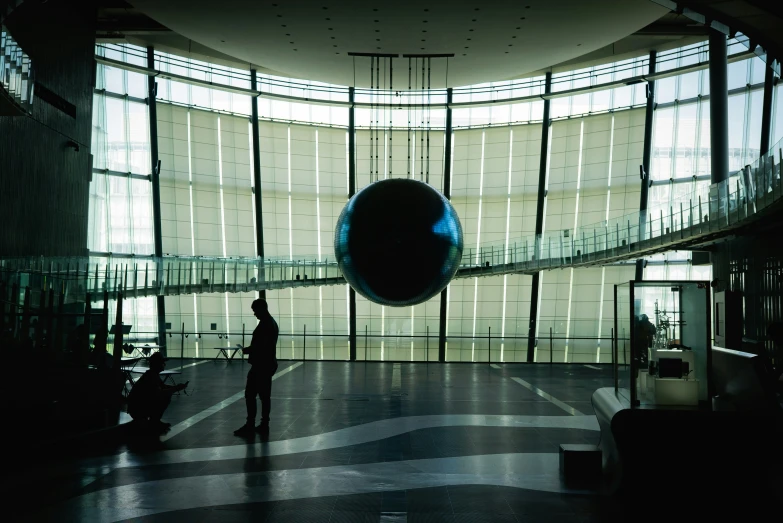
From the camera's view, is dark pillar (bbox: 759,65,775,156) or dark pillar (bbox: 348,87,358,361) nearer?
dark pillar (bbox: 759,65,775,156)

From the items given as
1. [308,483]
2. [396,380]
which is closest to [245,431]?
Answer: [308,483]

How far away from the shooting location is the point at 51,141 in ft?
55.9

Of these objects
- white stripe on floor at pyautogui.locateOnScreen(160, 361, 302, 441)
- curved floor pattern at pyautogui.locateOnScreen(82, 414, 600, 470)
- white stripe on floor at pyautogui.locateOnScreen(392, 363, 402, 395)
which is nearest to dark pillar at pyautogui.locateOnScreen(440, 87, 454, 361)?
white stripe on floor at pyautogui.locateOnScreen(392, 363, 402, 395)

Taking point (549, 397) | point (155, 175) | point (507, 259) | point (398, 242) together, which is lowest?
point (549, 397)

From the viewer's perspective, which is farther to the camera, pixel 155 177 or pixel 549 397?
pixel 155 177

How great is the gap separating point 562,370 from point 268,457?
14.4 meters

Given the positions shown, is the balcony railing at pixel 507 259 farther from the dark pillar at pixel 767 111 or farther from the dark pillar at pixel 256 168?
the dark pillar at pixel 767 111

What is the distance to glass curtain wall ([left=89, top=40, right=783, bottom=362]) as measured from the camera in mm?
23219

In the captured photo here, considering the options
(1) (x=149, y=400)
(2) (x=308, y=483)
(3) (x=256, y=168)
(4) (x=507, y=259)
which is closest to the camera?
(2) (x=308, y=483)

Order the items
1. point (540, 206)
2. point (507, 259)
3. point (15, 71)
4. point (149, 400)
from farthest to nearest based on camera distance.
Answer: point (540, 206) < point (507, 259) < point (15, 71) < point (149, 400)

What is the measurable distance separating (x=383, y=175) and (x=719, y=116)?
1231 centimetres

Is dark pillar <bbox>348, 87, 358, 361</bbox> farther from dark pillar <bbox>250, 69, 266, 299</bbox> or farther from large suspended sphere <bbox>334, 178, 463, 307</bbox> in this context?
large suspended sphere <bbox>334, 178, 463, 307</bbox>

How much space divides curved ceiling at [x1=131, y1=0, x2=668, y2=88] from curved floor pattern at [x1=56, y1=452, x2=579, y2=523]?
32.9 ft

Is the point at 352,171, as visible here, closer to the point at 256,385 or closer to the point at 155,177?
the point at 155,177
